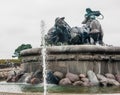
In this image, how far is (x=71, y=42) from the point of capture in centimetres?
2802

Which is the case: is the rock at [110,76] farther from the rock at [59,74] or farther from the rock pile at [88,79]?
the rock at [59,74]

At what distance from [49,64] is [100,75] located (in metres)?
2.97

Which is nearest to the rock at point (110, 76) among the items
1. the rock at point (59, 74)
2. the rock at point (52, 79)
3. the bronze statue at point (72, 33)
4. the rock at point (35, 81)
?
the rock at point (59, 74)

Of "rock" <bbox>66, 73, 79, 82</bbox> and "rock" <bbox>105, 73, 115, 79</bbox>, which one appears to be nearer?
"rock" <bbox>66, 73, 79, 82</bbox>

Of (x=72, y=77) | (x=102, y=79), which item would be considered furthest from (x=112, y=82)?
(x=72, y=77)

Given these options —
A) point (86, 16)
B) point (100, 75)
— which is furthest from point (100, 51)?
point (86, 16)

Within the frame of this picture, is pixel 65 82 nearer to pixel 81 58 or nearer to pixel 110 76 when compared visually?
pixel 81 58

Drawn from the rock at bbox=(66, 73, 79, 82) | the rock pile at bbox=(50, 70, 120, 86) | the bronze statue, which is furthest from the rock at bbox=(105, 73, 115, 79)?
the bronze statue

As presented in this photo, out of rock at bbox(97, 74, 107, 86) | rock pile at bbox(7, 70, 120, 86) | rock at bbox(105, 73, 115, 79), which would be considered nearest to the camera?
rock at bbox(97, 74, 107, 86)

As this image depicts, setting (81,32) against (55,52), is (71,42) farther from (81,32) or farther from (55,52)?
(55,52)

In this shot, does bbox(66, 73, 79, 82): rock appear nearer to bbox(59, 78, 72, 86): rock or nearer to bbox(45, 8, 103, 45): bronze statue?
bbox(59, 78, 72, 86): rock

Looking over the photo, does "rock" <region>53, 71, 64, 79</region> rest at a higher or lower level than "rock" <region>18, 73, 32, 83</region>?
higher

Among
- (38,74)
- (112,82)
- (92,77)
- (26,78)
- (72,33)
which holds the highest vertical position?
(72,33)

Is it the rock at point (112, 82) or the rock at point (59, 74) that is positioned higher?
the rock at point (59, 74)
